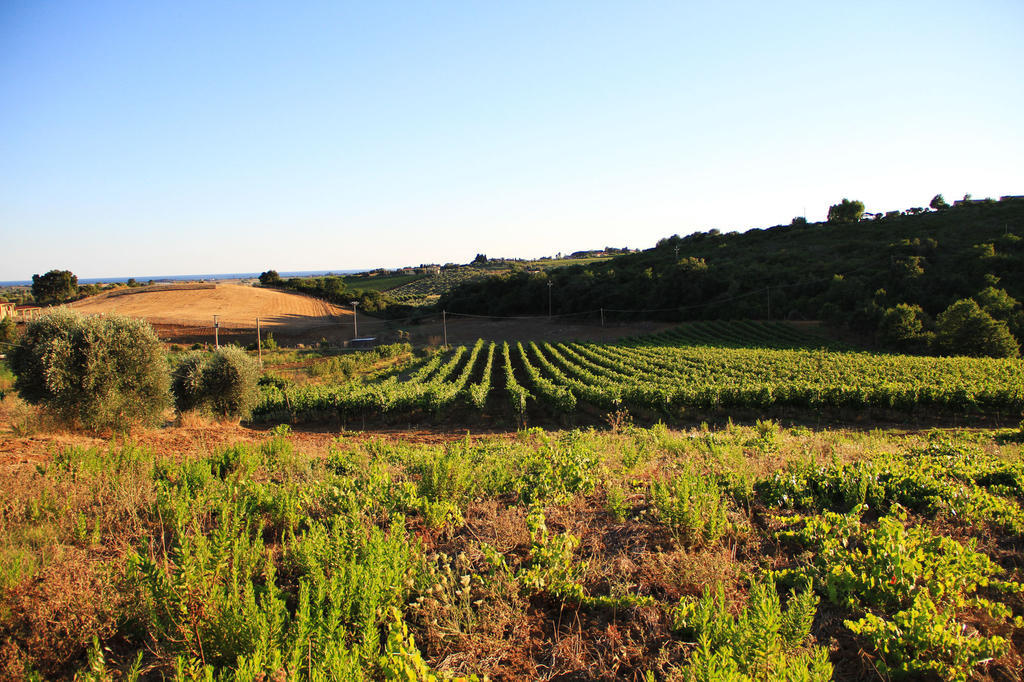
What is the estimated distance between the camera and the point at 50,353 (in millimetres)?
11203

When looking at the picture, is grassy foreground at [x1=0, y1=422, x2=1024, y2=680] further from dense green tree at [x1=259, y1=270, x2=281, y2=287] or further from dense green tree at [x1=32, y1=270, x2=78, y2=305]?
dense green tree at [x1=259, y1=270, x2=281, y2=287]

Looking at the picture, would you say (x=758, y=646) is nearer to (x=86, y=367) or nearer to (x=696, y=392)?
(x=86, y=367)

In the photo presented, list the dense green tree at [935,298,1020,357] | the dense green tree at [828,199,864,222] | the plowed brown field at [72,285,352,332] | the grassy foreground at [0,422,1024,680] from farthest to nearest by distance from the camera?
the dense green tree at [828,199,864,222] → the plowed brown field at [72,285,352,332] → the dense green tree at [935,298,1020,357] → the grassy foreground at [0,422,1024,680]

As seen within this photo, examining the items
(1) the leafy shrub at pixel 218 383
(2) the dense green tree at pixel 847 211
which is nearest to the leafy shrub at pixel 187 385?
(1) the leafy shrub at pixel 218 383

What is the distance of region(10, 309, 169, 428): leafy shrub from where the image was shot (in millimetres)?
11359

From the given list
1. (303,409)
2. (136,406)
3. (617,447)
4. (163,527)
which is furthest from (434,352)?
(163,527)

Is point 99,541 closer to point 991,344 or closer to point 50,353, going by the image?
point 50,353

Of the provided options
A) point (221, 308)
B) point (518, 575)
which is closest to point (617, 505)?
point (518, 575)

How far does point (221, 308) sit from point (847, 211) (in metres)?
105

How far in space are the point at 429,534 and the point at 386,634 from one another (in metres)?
1.31

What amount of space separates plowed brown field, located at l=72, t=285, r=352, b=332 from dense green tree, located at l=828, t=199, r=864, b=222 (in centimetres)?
8834

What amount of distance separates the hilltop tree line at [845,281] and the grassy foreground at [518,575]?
45.2 metres

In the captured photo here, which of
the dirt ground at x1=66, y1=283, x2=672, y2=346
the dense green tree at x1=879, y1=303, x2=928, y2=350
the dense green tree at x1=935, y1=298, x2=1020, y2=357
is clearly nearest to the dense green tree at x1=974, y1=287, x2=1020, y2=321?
the dense green tree at x1=935, y1=298, x2=1020, y2=357

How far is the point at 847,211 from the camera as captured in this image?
90.1 m
